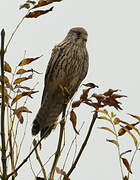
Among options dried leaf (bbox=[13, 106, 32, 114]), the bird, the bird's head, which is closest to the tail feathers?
the bird

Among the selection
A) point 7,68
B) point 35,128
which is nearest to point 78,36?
point 35,128

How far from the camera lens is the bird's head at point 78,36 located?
4.08 meters

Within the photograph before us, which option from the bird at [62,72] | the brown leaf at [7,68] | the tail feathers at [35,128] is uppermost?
the brown leaf at [7,68]

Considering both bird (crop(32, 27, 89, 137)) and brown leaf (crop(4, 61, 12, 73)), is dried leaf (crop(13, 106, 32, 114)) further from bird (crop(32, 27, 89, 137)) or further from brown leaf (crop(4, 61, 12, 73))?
bird (crop(32, 27, 89, 137))

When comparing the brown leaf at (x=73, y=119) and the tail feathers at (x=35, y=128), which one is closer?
the brown leaf at (x=73, y=119)

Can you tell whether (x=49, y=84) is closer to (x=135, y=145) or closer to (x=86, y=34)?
(x=86, y=34)

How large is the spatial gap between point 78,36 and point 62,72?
56 centimetres

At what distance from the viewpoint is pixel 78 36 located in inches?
162

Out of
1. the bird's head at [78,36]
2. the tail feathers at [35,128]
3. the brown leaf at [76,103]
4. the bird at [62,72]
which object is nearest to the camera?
the brown leaf at [76,103]

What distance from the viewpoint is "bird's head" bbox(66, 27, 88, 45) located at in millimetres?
4079

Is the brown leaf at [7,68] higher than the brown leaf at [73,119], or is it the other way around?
the brown leaf at [7,68]

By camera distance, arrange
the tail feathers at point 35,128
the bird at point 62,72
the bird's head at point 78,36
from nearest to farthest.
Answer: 1. the tail feathers at point 35,128
2. the bird at point 62,72
3. the bird's head at point 78,36

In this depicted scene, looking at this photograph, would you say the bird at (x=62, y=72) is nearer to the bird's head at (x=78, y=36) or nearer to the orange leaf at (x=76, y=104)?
the bird's head at (x=78, y=36)

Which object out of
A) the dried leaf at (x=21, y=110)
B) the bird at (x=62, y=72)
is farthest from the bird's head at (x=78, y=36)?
the dried leaf at (x=21, y=110)
